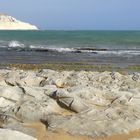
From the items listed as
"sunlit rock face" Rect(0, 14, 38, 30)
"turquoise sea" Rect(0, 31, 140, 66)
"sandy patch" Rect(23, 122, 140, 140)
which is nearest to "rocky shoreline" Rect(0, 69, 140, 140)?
"sandy patch" Rect(23, 122, 140, 140)

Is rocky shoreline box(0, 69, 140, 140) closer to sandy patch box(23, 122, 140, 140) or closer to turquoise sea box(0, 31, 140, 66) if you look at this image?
sandy patch box(23, 122, 140, 140)

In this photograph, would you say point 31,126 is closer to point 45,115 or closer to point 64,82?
point 45,115

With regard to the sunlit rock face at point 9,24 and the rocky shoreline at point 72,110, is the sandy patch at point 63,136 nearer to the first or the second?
the rocky shoreline at point 72,110

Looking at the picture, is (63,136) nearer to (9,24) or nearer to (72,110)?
(72,110)

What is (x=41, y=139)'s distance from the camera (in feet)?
26.7

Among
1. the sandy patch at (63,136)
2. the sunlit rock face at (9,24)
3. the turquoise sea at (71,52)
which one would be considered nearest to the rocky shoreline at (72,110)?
the sandy patch at (63,136)

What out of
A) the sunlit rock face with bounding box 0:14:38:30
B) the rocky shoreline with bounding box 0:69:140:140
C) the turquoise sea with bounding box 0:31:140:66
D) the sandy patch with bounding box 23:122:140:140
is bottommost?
the sunlit rock face with bounding box 0:14:38:30

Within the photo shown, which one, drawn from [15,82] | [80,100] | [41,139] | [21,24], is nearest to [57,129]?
[41,139]

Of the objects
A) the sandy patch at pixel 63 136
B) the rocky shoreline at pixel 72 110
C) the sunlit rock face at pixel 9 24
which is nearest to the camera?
the sandy patch at pixel 63 136

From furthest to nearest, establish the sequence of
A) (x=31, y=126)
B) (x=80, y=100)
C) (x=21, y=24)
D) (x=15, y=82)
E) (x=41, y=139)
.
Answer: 1. (x=21, y=24)
2. (x=15, y=82)
3. (x=80, y=100)
4. (x=31, y=126)
5. (x=41, y=139)

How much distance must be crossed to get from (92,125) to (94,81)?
528 cm

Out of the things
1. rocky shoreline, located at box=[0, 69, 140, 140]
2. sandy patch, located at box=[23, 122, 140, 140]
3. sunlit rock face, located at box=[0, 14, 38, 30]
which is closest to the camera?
sandy patch, located at box=[23, 122, 140, 140]

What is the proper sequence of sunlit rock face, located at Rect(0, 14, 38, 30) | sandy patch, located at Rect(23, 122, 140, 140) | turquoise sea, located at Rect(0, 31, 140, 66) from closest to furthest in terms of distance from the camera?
1. sandy patch, located at Rect(23, 122, 140, 140)
2. turquoise sea, located at Rect(0, 31, 140, 66)
3. sunlit rock face, located at Rect(0, 14, 38, 30)

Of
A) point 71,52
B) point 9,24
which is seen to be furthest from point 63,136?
point 9,24
